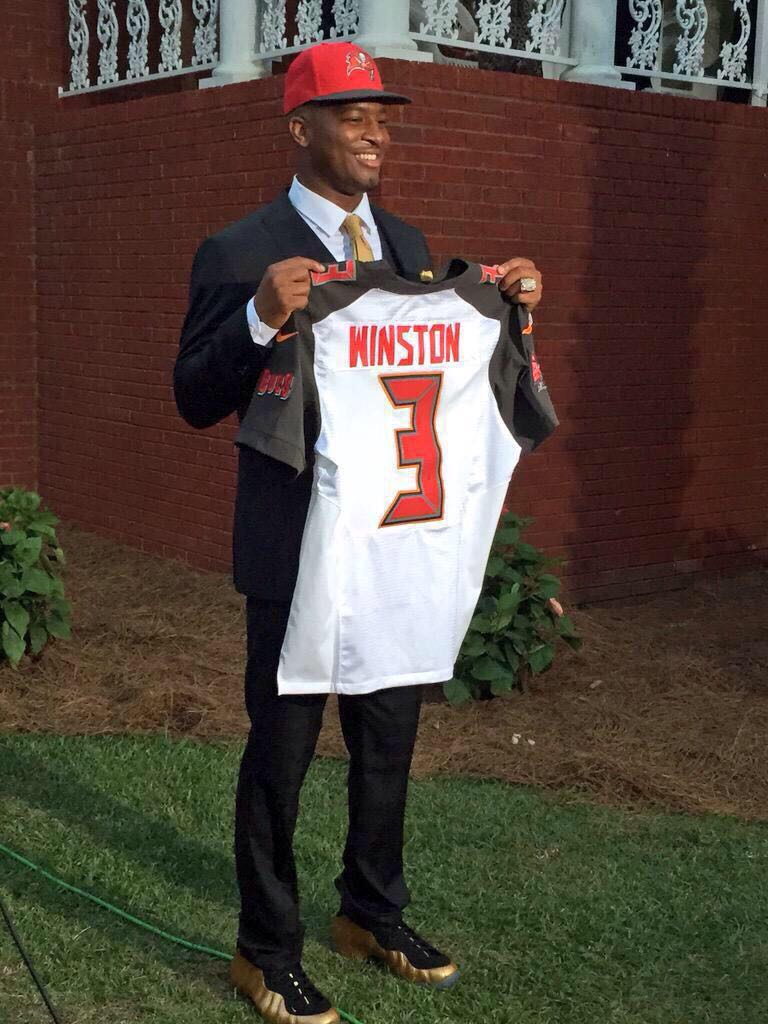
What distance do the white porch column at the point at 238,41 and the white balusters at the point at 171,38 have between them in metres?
0.61

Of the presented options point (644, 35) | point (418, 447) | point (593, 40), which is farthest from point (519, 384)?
point (644, 35)

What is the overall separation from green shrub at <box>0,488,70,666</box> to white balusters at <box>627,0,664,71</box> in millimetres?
4138

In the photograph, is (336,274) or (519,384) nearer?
(336,274)

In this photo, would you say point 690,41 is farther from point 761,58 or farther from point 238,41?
point 238,41

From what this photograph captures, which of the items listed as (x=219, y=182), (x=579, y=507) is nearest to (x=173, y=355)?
(x=219, y=182)

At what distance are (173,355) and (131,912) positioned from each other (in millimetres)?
5058

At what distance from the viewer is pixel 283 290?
3268mm

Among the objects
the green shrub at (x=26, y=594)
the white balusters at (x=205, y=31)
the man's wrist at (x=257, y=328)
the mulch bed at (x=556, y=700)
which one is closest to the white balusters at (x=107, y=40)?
the white balusters at (x=205, y=31)

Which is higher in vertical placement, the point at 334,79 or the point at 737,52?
the point at 737,52

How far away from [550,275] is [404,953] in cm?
478

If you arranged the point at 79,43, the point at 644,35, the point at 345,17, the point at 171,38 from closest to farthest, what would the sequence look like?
1. the point at 345,17
2. the point at 644,35
3. the point at 171,38
4. the point at 79,43

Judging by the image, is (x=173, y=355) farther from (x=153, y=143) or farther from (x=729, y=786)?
(x=729, y=786)

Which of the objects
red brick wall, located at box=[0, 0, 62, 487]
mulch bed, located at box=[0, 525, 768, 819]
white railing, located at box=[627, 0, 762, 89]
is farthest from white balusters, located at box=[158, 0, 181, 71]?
mulch bed, located at box=[0, 525, 768, 819]

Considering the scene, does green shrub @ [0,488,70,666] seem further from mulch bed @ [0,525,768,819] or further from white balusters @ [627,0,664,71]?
white balusters @ [627,0,664,71]
